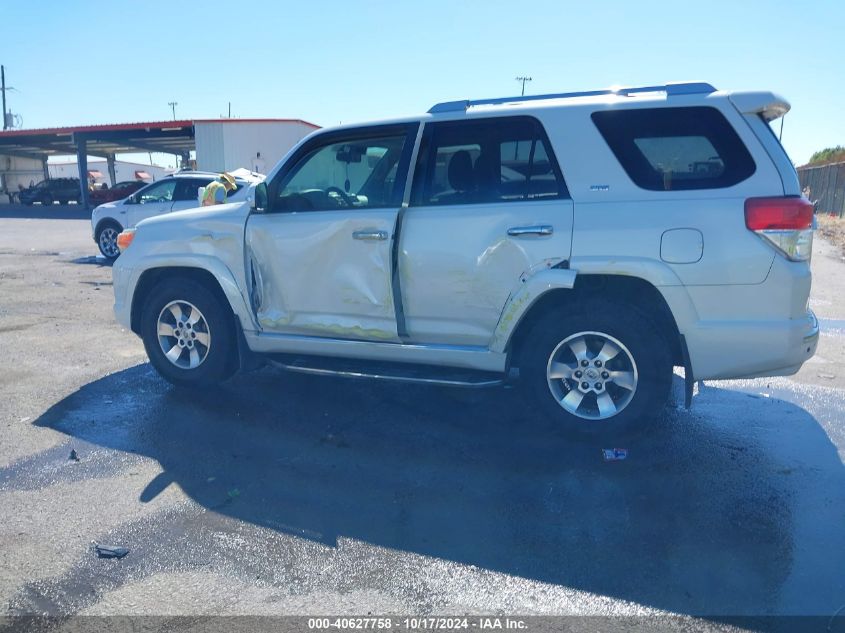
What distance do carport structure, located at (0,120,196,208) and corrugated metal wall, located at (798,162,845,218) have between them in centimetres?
2835

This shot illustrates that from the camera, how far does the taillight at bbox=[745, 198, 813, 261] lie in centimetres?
408

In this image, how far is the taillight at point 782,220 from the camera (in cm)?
408

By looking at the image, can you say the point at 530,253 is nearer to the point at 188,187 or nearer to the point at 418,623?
the point at 418,623

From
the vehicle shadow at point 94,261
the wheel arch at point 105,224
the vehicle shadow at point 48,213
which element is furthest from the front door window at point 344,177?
the vehicle shadow at point 48,213

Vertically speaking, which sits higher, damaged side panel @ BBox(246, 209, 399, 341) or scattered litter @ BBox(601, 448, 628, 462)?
damaged side panel @ BBox(246, 209, 399, 341)

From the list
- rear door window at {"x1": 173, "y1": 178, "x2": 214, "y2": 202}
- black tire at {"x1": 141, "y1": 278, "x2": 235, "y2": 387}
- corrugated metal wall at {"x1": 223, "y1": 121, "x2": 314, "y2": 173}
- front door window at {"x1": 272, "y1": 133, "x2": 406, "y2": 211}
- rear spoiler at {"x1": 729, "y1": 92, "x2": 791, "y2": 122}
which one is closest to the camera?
rear spoiler at {"x1": 729, "y1": 92, "x2": 791, "y2": 122}

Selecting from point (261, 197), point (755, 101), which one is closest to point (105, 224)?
point (261, 197)

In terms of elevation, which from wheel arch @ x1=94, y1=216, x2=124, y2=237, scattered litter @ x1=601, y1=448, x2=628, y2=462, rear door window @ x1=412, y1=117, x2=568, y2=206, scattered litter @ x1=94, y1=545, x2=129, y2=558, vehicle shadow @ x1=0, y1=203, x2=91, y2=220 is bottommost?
vehicle shadow @ x1=0, y1=203, x2=91, y2=220

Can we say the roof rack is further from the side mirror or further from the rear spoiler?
the side mirror

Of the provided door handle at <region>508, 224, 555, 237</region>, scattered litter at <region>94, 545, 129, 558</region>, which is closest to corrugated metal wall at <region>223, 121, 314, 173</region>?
door handle at <region>508, 224, 555, 237</region>

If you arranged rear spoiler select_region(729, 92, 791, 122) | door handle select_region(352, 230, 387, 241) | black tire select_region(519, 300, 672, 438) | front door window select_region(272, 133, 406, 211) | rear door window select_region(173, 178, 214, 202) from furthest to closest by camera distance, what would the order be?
rear door window select_region(173, 178, 214, 202)
front door window select_region(272, 133, 406, 211)
door handle select_region(352, 230, 387, 241)
black tire select_region(519, 300, 672, 438)
rear spoiler select_region(729, 92, 791, 122)

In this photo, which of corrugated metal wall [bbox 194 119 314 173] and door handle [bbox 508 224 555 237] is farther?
corrugated metal wall [bbox 194 119 314 173]

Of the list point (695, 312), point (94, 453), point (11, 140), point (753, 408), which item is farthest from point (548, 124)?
point (11, 140)

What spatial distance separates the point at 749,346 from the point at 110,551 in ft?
12.0
